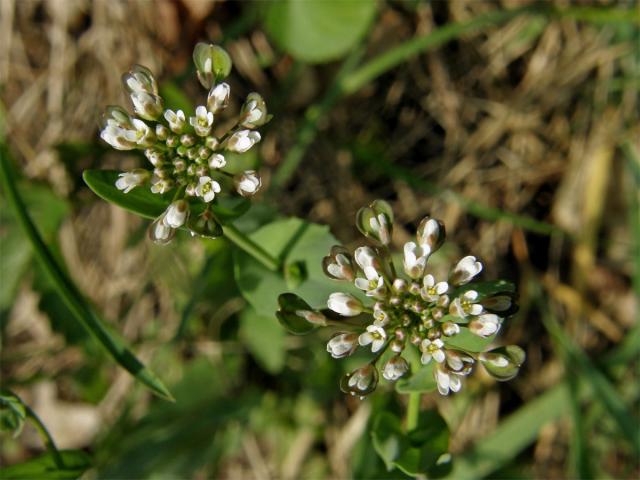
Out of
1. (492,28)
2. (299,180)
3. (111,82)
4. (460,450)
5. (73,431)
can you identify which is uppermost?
(111,82)

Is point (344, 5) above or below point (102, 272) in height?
above

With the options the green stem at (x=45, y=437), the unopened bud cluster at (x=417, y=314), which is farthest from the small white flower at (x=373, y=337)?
the green stem at (x=45, y=437)

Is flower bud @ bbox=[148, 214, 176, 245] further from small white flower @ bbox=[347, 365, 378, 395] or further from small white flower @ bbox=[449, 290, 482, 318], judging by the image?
small white flower @ bbox=[449, 290, 482, 318]

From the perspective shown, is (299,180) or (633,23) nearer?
(633,23)

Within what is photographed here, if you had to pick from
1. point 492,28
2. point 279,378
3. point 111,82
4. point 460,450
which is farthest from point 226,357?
point 492,28

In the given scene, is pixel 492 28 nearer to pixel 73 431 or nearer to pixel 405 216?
pixel 405 216

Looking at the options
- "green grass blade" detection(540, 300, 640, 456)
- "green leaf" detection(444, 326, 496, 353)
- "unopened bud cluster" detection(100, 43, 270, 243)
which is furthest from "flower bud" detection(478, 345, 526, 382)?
"green grass blade" detection(540, 300, 640, 456)
